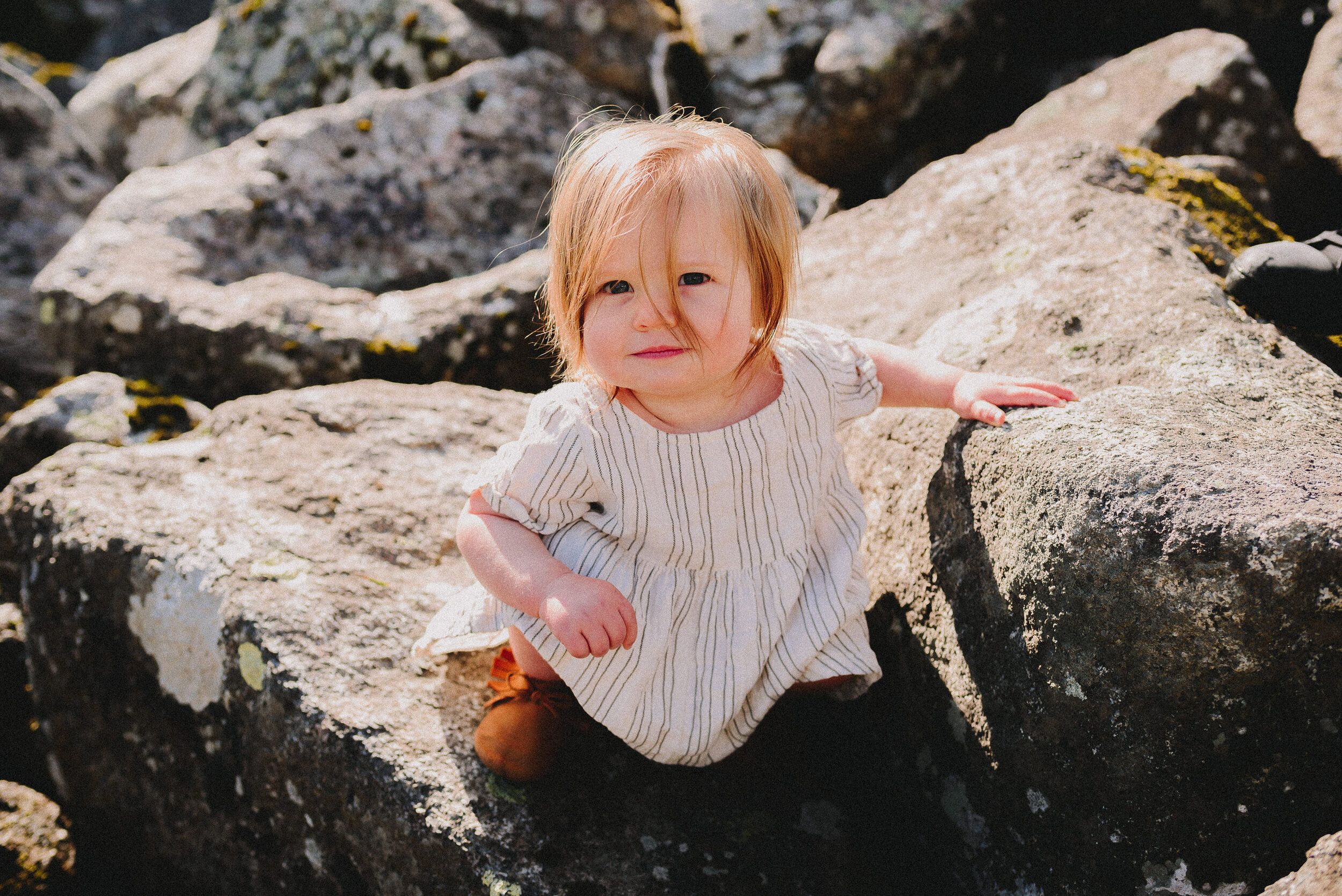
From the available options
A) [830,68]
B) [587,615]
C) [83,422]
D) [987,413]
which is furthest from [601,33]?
[587,615]

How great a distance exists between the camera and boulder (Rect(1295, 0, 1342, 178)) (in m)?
Result: 3.75

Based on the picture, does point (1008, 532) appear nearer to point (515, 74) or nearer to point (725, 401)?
point (725, 401)

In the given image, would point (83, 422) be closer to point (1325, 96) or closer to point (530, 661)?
point (530, 661)

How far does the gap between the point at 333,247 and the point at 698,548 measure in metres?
3.18

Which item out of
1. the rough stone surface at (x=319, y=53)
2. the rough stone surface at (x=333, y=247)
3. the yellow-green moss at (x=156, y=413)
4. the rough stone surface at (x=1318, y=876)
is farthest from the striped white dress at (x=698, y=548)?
the rough stone surface at (x=319, y=53)

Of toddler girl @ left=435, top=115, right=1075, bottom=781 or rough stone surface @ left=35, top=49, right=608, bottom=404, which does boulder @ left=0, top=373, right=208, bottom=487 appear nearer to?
rough stone surface @ left=35, top=49, right=608, bottom=404

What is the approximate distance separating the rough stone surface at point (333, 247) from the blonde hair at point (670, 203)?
6.11 ft

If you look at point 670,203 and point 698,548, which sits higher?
point 670,203

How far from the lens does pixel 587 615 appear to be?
1835mm

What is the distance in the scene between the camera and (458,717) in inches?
Answer: 88.1

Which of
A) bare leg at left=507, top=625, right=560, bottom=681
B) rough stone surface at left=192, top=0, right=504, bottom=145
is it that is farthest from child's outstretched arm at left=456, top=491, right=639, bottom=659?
rough stone surface at left=192, top=0, right=504, bottom=145

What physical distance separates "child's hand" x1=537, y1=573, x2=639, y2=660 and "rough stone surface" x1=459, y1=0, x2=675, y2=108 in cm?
379

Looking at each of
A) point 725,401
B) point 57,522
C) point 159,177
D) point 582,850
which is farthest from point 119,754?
point 159,177

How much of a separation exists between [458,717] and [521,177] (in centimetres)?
334
